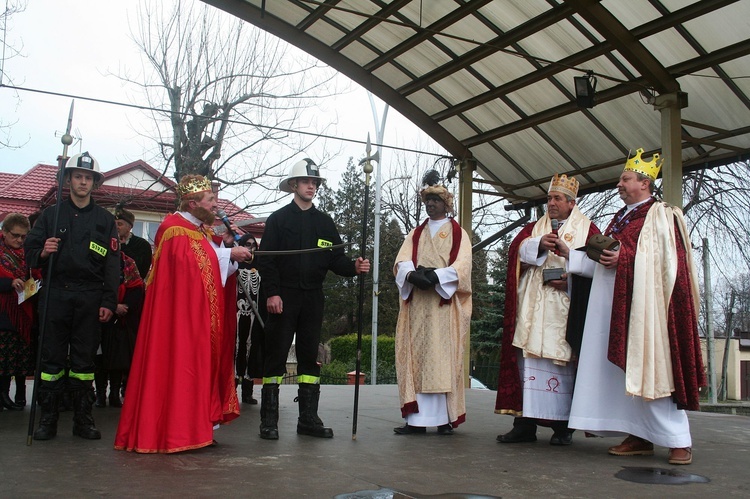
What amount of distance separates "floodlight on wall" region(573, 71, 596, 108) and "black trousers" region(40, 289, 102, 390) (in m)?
6.47

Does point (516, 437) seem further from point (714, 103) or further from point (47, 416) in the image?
point (714, 103)

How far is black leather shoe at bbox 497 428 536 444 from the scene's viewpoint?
19.6 ft

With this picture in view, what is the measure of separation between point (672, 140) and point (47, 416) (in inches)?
300

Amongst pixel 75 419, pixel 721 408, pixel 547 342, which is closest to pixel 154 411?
pixel 75 419

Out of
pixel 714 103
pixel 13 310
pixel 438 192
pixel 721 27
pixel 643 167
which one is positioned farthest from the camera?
pixel 714 103

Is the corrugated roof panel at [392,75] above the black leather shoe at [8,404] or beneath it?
above

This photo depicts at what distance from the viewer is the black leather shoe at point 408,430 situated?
21.0 ft

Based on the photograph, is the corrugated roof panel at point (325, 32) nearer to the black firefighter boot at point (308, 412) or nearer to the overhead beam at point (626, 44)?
the overhead beam at point (626, 44)

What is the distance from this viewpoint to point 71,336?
555cm

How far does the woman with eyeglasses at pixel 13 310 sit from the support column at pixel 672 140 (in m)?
7.30

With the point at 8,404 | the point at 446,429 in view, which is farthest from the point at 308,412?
the point at 8,404

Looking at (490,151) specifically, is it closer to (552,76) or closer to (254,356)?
(552,76)

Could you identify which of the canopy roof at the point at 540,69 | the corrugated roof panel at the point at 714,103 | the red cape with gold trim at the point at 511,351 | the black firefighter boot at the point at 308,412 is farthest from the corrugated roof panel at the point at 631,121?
the black firefighter boot at the point at 308,412

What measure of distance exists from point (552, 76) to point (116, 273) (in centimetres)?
694
